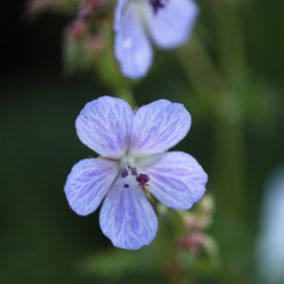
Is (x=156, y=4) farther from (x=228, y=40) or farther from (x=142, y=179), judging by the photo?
(x=228, y=40)

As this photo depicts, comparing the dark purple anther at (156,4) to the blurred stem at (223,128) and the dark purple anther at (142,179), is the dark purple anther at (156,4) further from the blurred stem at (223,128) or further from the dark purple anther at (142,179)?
the blurred stem at (223,128)

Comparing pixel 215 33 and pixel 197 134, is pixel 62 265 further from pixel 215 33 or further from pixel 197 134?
pixel 215 33

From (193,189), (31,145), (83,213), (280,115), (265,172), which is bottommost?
(83,213)

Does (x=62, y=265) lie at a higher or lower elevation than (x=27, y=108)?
lower

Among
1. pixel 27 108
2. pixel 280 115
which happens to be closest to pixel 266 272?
pixel 280 115

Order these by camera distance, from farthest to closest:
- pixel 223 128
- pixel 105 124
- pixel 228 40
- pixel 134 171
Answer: pixel 228 40 → pixel 223 128 → pixel 134 171 → pixel 105 124

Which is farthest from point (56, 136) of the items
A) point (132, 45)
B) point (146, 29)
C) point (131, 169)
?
point (131, 169)

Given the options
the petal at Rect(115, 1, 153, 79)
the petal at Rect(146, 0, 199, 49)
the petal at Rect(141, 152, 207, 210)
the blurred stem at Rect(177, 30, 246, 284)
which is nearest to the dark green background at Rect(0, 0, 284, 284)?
the blurred stem at Rect(177, 30, 246, 284)
